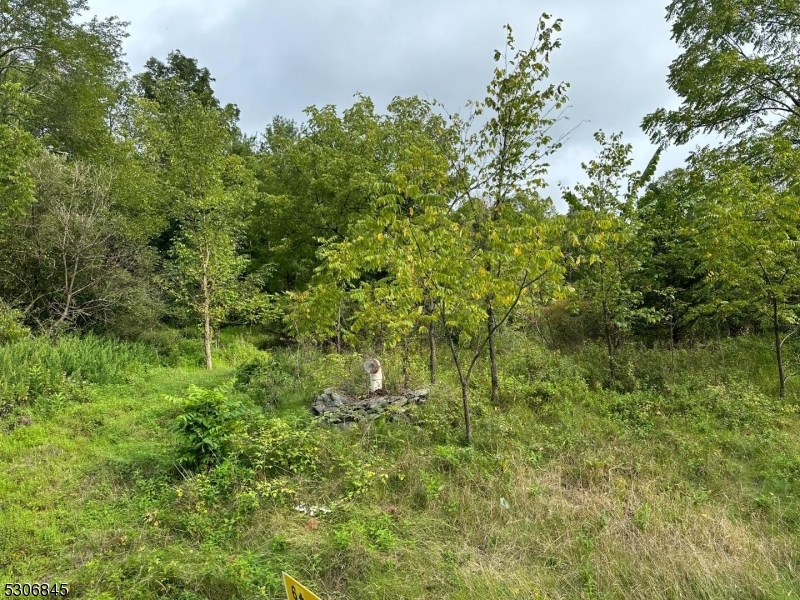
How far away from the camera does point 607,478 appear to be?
4402 millimetres

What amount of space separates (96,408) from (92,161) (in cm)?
929

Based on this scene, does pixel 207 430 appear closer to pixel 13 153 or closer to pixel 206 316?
pixel 13 153

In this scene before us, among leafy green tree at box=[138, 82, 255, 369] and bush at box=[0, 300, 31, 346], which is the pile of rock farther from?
leafy green tree at box=[138, 82, 255, 369]

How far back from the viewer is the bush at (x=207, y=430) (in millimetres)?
4484

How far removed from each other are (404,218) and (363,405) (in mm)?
2566

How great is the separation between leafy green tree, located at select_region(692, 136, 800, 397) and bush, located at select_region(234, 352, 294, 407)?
7414 mm

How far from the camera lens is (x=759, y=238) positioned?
667 centimetres

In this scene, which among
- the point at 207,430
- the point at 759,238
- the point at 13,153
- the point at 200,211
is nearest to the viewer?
the point at 207,430

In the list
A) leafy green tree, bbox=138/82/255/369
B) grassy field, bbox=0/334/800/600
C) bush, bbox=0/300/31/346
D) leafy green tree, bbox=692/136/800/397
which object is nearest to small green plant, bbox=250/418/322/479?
grassy field, bbox=0/334/800/600

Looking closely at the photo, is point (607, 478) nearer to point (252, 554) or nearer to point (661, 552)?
point (661, 552)

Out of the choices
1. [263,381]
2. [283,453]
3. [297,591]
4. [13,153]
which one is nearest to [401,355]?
[263,381]

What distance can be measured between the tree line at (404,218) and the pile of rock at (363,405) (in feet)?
2.92

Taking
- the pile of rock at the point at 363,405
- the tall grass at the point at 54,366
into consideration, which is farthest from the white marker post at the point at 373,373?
the tall grass at the point at 54,366

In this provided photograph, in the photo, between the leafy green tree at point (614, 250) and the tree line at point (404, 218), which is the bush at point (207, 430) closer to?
the tree line at point (404, 218)
